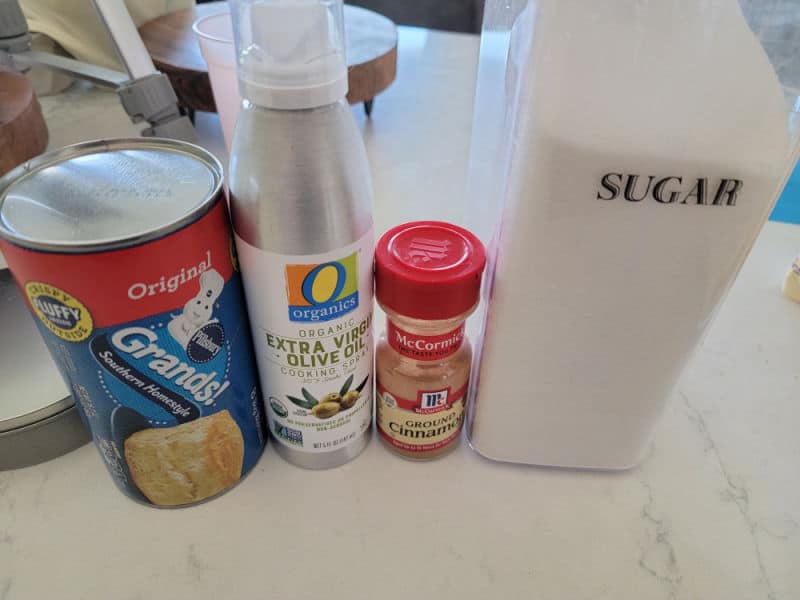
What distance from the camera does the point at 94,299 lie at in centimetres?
28

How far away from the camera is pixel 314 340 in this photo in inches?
13.3

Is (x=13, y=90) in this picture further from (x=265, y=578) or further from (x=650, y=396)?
(x=650, y=396)

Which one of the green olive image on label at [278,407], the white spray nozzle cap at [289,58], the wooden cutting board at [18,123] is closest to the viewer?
the white spray nozzle cap at [289,58]

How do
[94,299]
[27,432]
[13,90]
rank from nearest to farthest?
[94,299] < [27,432] < [13,90]

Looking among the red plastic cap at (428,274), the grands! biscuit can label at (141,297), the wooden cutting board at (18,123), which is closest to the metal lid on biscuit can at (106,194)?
the grands! biscuit can label at (141,297)

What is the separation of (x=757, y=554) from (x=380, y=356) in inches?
10.3

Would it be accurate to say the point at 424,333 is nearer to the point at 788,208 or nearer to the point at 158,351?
the point at 158,351

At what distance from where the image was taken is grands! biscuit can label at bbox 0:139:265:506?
27 cm

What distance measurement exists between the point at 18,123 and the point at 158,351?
408 mm

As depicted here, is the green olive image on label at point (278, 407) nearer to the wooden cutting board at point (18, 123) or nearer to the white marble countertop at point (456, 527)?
→ the white marble countertop at point (456, 527)

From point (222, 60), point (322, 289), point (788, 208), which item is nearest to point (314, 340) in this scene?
point (322, 289)

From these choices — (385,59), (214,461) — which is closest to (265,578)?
(214,461)

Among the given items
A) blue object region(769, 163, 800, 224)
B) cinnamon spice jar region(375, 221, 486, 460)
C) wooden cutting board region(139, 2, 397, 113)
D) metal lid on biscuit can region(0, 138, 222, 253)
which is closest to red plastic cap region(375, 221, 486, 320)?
cinnamon spice jar region(375, 221, 486, 460)

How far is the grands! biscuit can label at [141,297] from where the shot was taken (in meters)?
0.27
